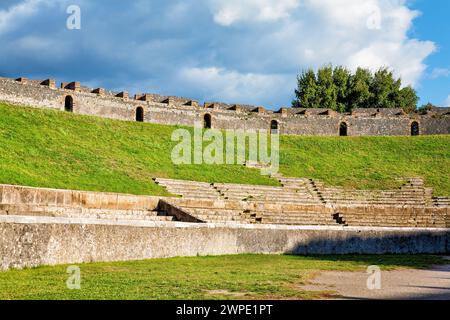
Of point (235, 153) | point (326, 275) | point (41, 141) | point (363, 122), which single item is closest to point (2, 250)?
point (326, 275)

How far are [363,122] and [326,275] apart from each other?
40.2 metres

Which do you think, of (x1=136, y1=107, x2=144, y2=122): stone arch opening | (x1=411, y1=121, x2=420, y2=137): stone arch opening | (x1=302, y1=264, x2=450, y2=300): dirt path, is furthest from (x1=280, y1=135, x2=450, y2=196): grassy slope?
(x1=302, y1=264, x2=450, y2=300): dirt path

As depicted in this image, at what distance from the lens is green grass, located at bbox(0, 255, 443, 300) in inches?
328

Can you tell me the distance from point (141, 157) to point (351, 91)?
48061 millimetres

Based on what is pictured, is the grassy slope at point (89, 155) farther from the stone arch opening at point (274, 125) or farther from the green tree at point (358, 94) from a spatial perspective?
the green tree at point (358, 94)

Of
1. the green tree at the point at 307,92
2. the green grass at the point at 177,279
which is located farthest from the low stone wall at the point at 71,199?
the green tree at the point at 307,92

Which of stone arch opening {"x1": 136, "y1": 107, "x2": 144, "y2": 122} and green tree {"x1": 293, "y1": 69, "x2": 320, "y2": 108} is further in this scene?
green tree {"x1": 293, "y1": 69, "x2": 320, "y2": 108}

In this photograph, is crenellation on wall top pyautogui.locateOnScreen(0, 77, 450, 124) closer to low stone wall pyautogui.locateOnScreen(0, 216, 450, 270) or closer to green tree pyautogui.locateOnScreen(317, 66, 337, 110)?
green tree pyautogui.locateOnScreen(317, 66, 337, 110)

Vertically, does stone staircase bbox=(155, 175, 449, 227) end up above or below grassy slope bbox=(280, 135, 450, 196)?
below

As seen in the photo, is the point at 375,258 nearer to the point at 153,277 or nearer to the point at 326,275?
the point at 326,275

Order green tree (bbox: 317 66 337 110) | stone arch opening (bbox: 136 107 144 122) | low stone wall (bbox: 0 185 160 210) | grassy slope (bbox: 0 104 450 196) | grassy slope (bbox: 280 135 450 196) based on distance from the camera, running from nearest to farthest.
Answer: low stone wall (bbox: 0 185 160 210), grassy slope (bbox: 0 104 450 196), grassy slope (bbox: 280 135 450 196), stone arch opening (bbox: 136 107 144 122), green tree (bbox: 317 66 337 110)

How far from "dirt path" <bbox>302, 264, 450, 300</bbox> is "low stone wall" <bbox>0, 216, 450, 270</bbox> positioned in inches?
182

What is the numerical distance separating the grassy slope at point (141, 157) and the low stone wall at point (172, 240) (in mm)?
8347

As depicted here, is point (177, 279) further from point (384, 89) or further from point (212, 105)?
point (384, 89)
